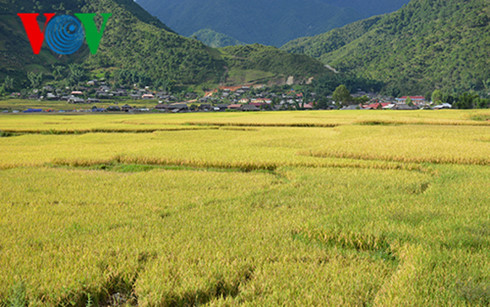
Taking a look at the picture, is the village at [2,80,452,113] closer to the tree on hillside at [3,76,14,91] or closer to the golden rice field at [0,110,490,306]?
the tree on hillside at [3,76,14,91]

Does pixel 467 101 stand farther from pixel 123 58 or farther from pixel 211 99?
pixel 123 58

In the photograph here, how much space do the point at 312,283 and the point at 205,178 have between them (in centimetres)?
782

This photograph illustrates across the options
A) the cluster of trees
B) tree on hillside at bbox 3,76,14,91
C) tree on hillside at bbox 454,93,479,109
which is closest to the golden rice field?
tree on hillside at bbox 454,93,479,109

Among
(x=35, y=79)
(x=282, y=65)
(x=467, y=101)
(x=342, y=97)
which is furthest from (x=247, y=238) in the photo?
(x=282, y=65)

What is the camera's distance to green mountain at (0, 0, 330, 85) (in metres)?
155

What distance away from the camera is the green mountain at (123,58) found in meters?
155

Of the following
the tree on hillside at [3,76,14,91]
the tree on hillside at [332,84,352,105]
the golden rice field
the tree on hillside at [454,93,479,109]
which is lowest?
the golden rice field

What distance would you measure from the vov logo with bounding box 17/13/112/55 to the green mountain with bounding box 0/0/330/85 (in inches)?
156

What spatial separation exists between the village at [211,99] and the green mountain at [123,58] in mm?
13835

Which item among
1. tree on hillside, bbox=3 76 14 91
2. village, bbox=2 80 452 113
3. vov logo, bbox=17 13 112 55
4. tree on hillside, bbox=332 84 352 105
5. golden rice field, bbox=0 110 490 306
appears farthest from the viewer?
vov logo, bbox=17 13 112 55

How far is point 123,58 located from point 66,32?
4869 cm

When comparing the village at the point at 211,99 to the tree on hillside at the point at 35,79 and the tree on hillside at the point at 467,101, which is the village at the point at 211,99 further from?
the tree on hillside at the point at 467,101

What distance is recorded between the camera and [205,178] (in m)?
12.2

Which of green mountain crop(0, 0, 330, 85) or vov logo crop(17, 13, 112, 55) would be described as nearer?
green mountain crop(0, 0, 330, 85)
